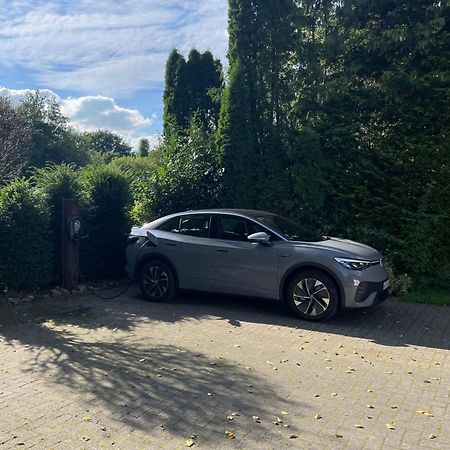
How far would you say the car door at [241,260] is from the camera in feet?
24.0

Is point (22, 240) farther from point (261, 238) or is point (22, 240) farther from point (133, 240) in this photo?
point (261, 238)

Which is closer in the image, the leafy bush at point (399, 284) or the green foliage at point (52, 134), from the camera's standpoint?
the leafy bush at point (399, 284)

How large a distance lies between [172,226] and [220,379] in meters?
3.96

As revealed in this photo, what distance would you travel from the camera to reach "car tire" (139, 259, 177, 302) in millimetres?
8188

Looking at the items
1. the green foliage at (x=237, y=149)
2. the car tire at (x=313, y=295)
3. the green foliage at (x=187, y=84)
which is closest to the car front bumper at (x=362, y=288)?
the car tire at (x=313, y=295)

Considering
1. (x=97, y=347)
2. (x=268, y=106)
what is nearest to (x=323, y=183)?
(x=268, y=106)

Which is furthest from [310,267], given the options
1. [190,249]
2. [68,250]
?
[68,250]

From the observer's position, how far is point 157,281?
27.2 feet

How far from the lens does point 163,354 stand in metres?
5.57

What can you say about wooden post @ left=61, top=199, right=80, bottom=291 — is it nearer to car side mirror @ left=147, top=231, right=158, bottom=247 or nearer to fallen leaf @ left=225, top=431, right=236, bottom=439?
car side mirror @ left=147, top=231, right=158, bottom=247

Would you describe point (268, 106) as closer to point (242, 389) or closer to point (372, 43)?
point (372, 43)

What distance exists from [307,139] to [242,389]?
640cm

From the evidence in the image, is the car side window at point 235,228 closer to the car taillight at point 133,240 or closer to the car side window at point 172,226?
the car side window at point 172,226

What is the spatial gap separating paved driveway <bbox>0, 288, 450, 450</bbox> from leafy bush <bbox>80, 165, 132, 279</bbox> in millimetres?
1902
